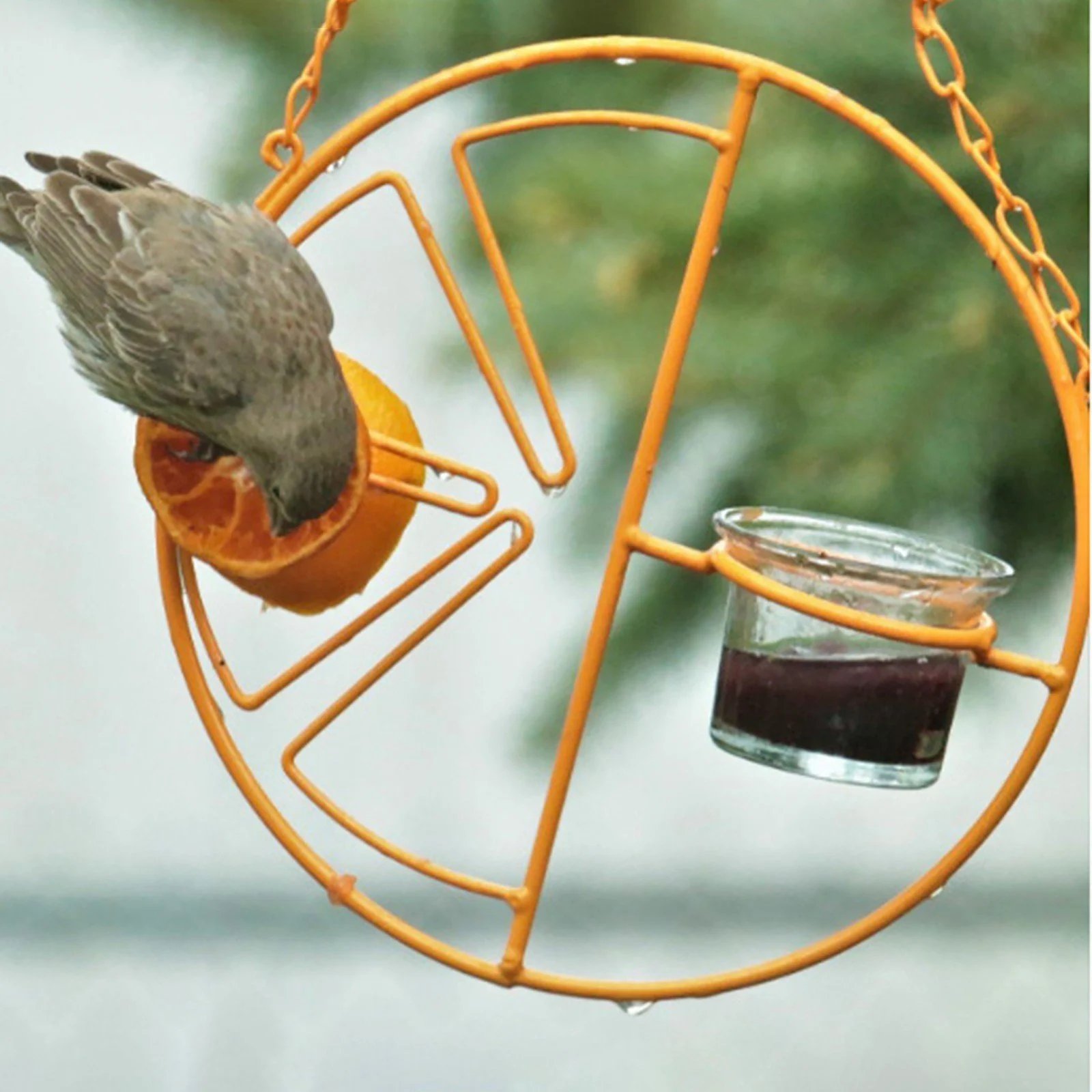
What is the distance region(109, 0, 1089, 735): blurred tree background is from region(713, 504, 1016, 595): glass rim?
0.28 meters

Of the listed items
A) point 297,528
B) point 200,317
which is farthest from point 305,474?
point 200,317

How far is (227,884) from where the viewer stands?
2660 mm

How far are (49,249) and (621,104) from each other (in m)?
0.49

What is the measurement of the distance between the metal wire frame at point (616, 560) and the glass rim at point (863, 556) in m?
0.03

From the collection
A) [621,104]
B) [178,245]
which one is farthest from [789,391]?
[178,245]

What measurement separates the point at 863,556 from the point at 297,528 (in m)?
0.34

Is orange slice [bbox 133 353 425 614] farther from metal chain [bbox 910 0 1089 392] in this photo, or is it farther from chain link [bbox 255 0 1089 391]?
metal chain [bbox 910 0 1089 392]

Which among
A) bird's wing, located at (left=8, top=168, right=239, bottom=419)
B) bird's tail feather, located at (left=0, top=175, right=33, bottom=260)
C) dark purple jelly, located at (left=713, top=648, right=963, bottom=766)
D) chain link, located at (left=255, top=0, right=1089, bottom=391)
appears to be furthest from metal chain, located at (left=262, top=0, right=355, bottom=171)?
dark purple jelly, located at (left=713, top=648, right=963, bottom=766)

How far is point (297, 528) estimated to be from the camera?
1.07 meters

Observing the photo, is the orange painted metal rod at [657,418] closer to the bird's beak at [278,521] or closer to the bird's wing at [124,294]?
the bird's beak at [278,521]

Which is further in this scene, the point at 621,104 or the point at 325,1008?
the point at 325,1008

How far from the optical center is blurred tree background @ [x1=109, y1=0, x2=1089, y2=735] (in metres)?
1.37

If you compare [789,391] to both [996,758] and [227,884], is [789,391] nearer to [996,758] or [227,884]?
[996,758]

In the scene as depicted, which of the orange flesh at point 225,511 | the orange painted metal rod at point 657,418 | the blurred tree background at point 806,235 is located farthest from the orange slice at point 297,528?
the blurred tree background at point 806,235
